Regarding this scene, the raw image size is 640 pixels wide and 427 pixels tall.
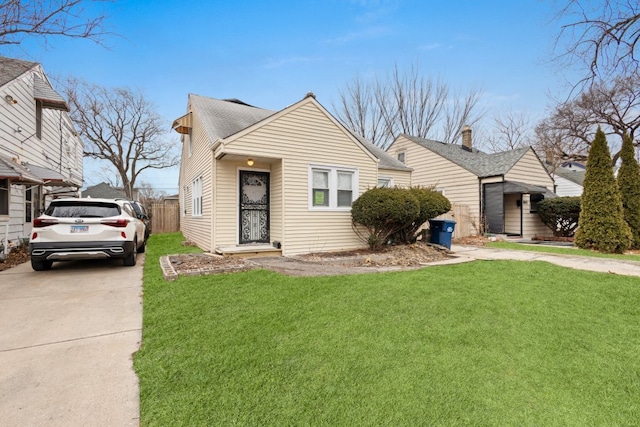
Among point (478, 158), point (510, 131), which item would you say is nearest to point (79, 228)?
point (478, 158)

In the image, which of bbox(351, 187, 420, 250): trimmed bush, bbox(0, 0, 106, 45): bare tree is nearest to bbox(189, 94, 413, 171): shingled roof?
bbox(351, 187, 420, 250): trimmed bush

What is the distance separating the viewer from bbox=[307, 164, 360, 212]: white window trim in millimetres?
8977

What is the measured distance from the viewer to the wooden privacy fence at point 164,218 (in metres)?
17.1

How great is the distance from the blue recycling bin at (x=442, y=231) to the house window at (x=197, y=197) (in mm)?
7884

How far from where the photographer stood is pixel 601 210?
970cm

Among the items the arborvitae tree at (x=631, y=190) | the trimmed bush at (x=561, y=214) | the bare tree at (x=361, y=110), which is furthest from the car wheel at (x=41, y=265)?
the bare tree at (x=361, y=110)

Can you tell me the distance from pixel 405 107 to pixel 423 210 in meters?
20.6

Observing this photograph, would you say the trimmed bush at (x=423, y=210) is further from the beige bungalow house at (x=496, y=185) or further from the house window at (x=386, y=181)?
the beige bungalow house at (x=496, y=185)

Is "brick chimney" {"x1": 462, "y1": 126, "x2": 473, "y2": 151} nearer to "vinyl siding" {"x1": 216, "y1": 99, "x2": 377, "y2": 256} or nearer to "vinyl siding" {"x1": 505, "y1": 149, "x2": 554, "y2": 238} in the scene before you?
"vinyl siding" {"x1": 505, "y1": 149, "x2": 554, "y2": 238}

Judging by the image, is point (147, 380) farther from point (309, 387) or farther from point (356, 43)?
point (356, 43)

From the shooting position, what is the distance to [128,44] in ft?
23.5

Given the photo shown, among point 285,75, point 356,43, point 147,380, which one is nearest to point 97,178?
point 285,75

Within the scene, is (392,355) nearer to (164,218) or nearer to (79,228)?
(79,228)

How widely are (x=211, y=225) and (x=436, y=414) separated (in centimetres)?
752
